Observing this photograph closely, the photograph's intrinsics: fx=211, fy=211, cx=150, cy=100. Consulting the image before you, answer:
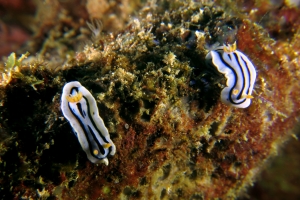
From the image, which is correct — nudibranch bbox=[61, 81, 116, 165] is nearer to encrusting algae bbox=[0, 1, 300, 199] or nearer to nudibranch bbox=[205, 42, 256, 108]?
encrusting algae bbox=[0, 1, 300, 199]

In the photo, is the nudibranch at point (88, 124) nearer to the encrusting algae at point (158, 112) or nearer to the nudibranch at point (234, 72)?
the encrusting algae at point (158, 112)

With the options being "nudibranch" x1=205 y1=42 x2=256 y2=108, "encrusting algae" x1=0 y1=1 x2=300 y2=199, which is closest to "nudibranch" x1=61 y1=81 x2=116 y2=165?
"encrusting algae" x1=0 y1=1 x2=300 y2=199

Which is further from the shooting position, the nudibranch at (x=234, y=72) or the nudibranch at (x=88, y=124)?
the nudibranch at (x=234, y=72)

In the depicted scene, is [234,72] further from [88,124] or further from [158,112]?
[88,124]

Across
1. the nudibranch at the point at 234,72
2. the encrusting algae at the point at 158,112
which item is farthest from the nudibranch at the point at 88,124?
the nudibranch at the point at 234,72
